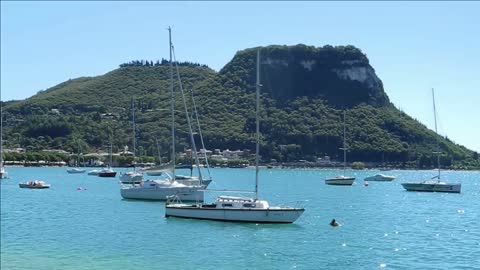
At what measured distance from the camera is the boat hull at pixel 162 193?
6750 cm

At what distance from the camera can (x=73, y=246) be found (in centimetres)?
4247

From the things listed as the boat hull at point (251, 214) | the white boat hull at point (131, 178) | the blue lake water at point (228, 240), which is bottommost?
the blue lake water at point (228, 240)

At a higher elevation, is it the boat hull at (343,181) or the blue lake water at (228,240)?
the boat hull at (343,181)

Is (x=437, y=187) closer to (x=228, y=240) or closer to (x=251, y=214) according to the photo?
(x=251, y=214)

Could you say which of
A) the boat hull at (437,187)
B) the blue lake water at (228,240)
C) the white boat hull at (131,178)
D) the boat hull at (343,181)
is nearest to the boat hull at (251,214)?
the blue lake water at (228,240)

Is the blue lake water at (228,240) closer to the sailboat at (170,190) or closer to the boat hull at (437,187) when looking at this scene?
the sailboat at (170,190)

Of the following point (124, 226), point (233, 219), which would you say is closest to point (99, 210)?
point (124, 226)

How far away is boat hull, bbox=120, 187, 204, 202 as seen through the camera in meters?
67.5

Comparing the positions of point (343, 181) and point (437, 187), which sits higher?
point (343, 181)

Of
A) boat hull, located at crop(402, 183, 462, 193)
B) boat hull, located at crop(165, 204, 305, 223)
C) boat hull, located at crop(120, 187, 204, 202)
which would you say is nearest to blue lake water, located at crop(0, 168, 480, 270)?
boat hull, located at crop(165, 204, 305, 223)

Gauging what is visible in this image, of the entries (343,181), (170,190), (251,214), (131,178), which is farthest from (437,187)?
(251,214)

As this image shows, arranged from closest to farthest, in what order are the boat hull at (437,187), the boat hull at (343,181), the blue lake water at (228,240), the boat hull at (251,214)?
the blue lake water at (228,240) < the boat hull at (251,214) < the boat hull at (437,187) < the boat hull at (343,181)

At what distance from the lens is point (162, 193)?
72500mm

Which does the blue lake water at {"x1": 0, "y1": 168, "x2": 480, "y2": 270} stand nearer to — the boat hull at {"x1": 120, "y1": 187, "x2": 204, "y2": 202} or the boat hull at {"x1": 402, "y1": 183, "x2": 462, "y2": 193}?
the boat hull at {"x1": 120, "y1": 187, "x2": 204, "y2": 202}
